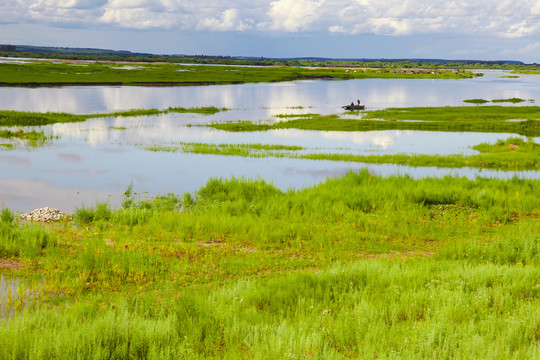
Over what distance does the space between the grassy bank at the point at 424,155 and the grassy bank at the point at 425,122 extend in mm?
10341

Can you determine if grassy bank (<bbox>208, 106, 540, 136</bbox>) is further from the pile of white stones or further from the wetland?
the pile of white stones

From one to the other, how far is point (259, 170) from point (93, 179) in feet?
28.4

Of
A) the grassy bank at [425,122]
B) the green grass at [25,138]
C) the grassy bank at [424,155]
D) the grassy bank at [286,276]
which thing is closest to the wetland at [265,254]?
the grassy bank at [286,276]

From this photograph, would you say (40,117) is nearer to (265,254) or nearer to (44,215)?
(44,215)

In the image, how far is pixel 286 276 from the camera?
1049 centimetres

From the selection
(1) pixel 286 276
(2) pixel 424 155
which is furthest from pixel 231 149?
(1) pixel 286 276

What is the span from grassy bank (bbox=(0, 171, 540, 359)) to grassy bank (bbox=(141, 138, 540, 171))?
1039 centimetres

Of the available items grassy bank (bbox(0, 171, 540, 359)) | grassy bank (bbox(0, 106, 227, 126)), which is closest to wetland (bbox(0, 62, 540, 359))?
grassy bank (bbox(0, 171, 540, 359))

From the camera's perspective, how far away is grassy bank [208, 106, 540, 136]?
45.4 metres

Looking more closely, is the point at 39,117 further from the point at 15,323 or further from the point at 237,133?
the point at 15,323

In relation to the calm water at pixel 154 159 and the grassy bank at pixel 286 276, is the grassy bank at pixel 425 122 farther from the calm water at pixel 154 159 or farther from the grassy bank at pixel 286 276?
the grassy bank at pixel 286 276

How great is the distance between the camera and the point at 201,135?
4056 centimetres

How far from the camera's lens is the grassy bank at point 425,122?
45375mm

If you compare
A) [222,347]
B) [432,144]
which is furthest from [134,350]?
[432,144]
